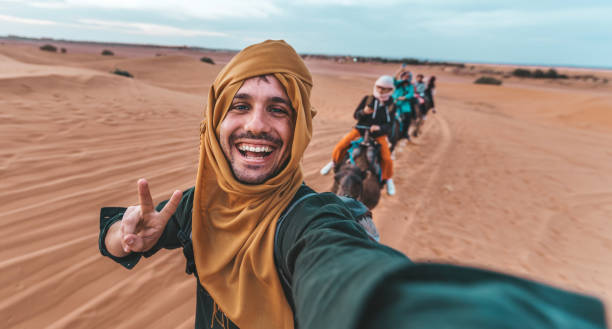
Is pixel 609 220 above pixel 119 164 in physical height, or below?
below

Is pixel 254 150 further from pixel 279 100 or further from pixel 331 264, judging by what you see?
pixel 331 264

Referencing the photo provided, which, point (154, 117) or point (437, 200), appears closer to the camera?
point (437, 200)

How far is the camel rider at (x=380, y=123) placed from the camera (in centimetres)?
396

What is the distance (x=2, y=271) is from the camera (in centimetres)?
184

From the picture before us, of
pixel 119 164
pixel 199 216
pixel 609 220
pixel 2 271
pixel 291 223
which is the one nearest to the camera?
pixel 291 223

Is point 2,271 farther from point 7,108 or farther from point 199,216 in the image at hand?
point 7,108

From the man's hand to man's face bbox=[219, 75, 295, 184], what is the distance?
0.28m

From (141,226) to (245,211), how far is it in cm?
41

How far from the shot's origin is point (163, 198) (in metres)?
3.09

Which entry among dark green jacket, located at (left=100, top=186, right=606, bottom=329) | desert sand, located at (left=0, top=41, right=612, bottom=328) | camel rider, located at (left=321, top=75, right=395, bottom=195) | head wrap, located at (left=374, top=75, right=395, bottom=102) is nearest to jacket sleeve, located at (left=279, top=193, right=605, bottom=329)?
dark green jacket, located at (left=100, top=186, right=606, bottom=329)

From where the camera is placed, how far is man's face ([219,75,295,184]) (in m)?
1.13

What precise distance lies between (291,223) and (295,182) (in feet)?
0.79

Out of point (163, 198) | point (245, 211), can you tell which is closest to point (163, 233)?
point (245, 211)

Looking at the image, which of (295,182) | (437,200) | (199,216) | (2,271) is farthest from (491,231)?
(2,271)
